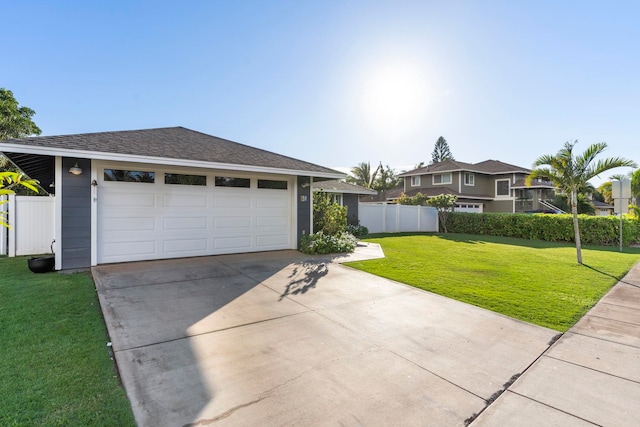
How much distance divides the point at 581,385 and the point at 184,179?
8788 millimetres

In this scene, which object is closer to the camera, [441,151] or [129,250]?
[129,250]

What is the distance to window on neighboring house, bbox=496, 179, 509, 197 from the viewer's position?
27750 mm

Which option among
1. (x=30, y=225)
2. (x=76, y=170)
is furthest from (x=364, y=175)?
(x=76, y=170)

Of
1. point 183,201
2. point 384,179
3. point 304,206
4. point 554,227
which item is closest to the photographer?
point 183,201

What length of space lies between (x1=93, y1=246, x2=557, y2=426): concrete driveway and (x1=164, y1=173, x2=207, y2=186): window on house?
329 cm

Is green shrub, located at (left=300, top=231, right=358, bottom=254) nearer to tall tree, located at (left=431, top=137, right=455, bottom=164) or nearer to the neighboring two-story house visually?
the neighboring two-story house

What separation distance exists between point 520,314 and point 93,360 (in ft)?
17.6

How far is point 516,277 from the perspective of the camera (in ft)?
22.1

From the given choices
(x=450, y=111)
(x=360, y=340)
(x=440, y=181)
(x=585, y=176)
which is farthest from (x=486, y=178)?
(x=360, y=340)

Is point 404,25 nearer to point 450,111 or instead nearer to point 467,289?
point 450,111

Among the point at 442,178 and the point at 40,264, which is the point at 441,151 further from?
the point at 40,264

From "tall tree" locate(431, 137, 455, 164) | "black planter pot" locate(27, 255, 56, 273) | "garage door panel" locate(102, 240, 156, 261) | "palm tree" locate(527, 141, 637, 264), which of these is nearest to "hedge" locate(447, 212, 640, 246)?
"palm tree" locate(527, 141, 637, 264)

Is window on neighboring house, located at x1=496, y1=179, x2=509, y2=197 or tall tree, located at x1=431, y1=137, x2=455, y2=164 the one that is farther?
tall tree, located at x1=431, y1=137, x2=455, y2=164

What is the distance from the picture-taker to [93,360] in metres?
2.98
